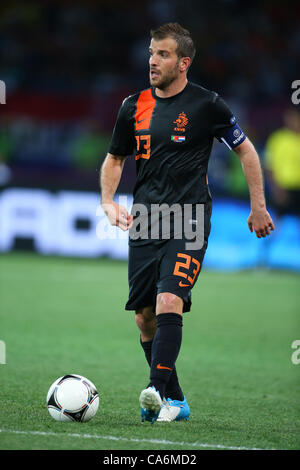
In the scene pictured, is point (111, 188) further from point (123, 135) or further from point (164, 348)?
point (164, 348)

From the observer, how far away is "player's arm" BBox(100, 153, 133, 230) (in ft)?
15.6

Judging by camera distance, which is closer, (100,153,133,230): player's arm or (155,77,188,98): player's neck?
(100,153,133,230): player's arm

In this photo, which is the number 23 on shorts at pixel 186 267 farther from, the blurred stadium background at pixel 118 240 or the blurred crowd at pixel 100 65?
the blurred crowd at pixel 100 65

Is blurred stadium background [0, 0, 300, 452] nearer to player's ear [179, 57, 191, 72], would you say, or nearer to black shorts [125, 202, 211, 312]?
black shorts [125, 202, 211, 312]

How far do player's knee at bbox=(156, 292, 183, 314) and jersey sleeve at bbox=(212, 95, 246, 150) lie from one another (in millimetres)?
953

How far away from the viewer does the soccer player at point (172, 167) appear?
4.74m

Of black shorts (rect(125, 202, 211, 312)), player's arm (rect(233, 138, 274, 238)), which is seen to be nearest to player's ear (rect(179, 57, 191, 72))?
player's arm (rect(233, 138, 274, 238))

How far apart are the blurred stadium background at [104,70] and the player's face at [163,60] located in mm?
10979

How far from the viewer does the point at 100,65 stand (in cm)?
2133

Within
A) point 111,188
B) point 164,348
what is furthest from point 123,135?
point 164,348

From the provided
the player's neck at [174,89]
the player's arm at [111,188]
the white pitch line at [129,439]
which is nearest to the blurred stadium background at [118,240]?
the white pitch line at [129,439]

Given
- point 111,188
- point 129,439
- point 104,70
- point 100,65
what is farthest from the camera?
point 100,65

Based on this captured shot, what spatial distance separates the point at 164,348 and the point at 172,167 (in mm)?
1044
